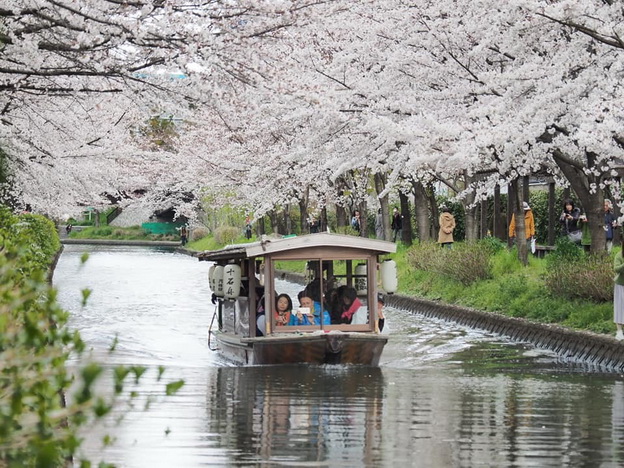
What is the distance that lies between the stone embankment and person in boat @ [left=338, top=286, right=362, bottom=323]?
3183 mm

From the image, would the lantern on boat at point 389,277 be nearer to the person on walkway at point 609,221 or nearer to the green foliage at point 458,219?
the person on walkway at point 609,221

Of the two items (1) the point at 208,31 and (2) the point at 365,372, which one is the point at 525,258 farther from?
(1) the point at 208,31

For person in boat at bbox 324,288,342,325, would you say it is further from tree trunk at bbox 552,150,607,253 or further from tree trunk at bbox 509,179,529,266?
tree trunk at bbox 509,179,529,266

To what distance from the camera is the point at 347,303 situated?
57.2 ft

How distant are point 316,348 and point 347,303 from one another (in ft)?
4.31

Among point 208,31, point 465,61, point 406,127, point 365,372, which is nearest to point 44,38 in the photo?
point 208,31

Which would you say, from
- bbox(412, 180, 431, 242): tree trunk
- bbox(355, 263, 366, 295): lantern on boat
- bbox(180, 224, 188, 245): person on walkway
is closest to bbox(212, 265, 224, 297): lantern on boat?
bbox(355, 263, 366, 295): lantern on boat

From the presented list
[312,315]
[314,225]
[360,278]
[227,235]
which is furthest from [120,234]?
[312,315]

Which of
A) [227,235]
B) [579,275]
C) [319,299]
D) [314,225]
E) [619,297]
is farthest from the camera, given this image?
[227,235]

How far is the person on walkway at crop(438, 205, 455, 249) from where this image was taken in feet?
102

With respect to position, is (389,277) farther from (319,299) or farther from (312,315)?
(312,315)

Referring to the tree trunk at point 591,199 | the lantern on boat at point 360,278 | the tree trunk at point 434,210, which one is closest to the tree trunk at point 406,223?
the tree trunk at point 434,210

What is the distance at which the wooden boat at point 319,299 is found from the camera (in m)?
16.4

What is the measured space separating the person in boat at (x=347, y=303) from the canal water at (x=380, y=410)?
0.92m
